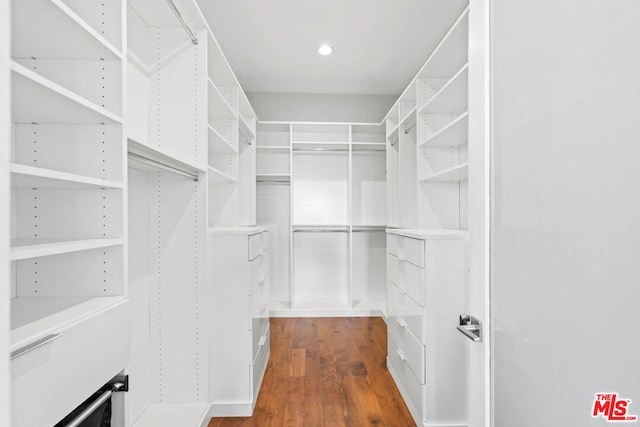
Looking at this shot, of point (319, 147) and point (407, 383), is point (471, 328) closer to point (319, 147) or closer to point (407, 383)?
point (407, 383)

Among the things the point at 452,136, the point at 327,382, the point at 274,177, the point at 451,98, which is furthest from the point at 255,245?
the point at 274,177

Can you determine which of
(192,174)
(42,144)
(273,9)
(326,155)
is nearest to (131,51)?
(192,174)

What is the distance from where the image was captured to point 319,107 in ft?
15.3

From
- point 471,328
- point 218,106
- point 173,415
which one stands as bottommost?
point 173,415

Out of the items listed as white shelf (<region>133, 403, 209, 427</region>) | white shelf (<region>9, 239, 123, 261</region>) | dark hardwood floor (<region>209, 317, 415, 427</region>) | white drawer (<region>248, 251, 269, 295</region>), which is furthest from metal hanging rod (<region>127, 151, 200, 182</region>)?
dark hardwood floor (<region>209, 317, 415, 427</region>)

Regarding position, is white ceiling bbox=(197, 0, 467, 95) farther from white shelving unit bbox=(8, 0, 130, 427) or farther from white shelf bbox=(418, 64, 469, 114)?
white shelving unit bbox=(8, 0, 130, 427)

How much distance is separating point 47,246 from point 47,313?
0.20 meters

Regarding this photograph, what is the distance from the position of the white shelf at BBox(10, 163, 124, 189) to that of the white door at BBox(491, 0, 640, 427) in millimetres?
1002

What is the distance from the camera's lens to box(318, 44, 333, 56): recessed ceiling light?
342 centimetres

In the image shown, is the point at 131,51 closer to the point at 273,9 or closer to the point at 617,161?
the point at 273,9

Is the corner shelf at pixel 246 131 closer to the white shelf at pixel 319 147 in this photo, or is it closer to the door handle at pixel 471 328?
the white shelf at pixel 319 147

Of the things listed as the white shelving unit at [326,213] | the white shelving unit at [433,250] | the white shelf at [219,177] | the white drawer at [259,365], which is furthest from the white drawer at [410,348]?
the white shelving unit at [326,213]

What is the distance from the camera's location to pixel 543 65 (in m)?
0.68

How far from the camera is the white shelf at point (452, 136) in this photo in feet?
7.38
